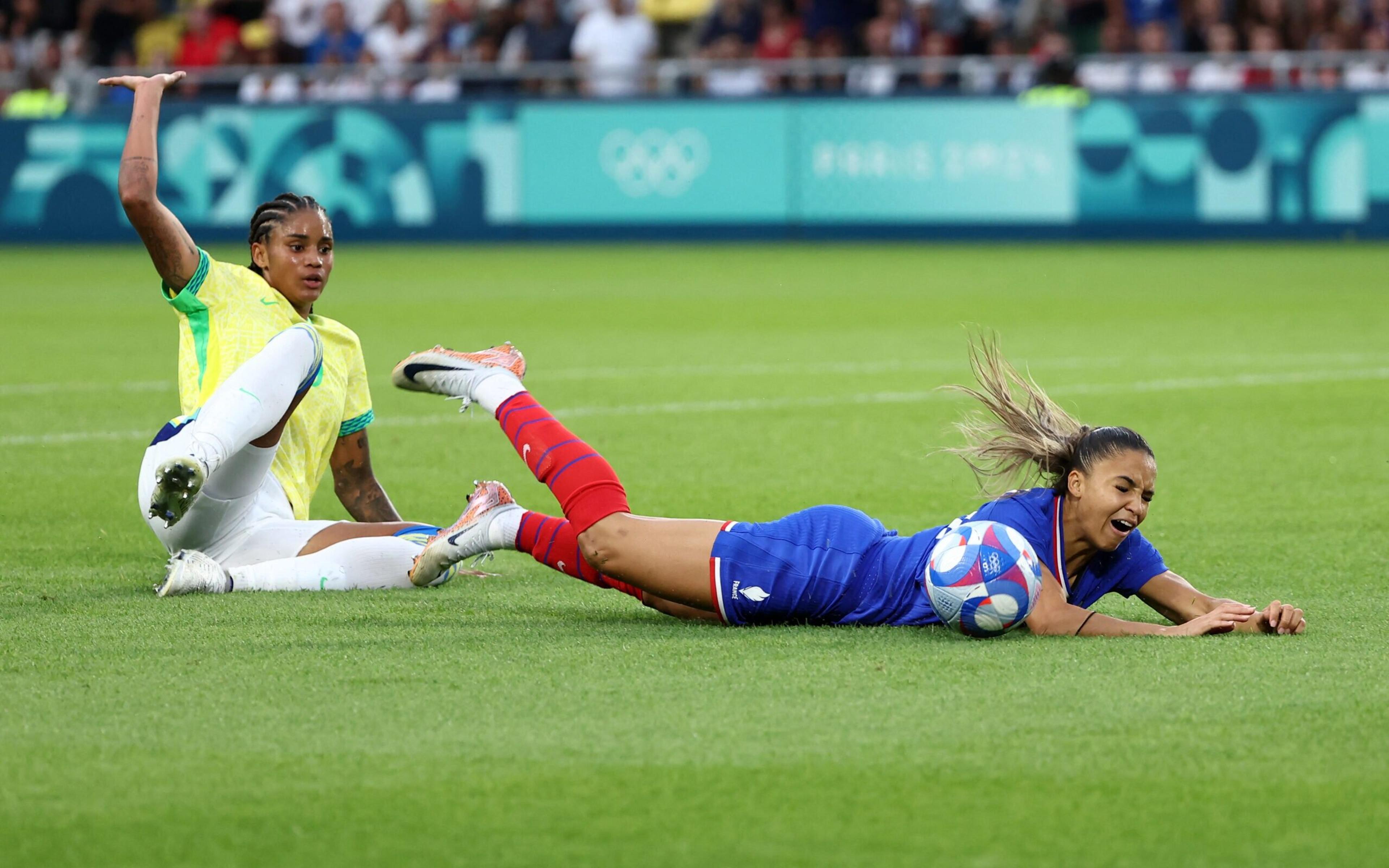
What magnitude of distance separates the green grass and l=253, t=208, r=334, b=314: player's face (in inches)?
41.5

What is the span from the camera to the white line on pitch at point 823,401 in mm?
9469

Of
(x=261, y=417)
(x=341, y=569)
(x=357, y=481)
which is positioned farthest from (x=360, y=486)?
(x=261, y=417)

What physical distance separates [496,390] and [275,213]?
113 cm

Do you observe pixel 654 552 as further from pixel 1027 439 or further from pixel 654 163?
pixel 654 163

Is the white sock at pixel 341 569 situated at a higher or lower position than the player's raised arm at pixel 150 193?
lower

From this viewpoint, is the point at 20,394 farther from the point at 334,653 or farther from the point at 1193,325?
the point at 1193,325

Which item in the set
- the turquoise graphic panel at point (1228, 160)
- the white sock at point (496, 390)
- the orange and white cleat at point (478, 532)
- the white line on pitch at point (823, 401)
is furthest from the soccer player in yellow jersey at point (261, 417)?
the turquoise graphic panel at point (1228, 160)

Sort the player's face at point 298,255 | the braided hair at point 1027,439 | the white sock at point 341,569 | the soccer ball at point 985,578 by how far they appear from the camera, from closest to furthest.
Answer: the soccer ball at point 985,578 → the braided hair at point 1027,439 → the white sock at point 341,569 → the player's face at point 298,255

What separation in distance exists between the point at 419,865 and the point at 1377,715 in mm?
2224

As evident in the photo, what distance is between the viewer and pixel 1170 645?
16.2 ft

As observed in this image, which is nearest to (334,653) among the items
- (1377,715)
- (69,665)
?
(69,665)

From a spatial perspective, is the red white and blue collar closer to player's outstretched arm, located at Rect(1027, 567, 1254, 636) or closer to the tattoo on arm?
player's outstretched arm, located at Rect(1027, 567, 1254, 636)

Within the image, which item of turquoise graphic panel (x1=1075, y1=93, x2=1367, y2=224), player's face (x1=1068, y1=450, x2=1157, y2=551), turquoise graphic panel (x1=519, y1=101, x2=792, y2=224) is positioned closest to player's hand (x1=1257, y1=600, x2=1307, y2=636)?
player's face (x1=1068, y1=450, x2=1157, y2=551)

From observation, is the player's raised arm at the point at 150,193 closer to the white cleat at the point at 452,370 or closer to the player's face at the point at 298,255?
the player's face at the point at 298,255
